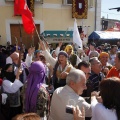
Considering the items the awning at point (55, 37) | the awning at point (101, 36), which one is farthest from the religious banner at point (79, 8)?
the awning at point (55, 37)

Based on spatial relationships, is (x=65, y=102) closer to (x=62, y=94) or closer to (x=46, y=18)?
(x=62, y=94)

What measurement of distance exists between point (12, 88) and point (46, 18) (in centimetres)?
1089

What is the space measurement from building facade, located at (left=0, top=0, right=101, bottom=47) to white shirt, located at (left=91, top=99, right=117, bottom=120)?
11172mm

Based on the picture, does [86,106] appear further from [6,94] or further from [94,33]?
[94,33]

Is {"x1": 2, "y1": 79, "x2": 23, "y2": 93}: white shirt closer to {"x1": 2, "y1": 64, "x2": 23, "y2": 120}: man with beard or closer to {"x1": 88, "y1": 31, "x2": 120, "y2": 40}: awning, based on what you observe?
{"x1": 2, "y1": 64, "x2": 23, "y2": 120}: man with beard

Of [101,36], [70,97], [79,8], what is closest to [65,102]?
[70,97]

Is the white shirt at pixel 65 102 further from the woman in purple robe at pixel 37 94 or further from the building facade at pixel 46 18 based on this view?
the building facade at pixel 46 18

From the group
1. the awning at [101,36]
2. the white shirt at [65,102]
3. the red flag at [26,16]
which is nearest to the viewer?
the white shirt at [65,102]

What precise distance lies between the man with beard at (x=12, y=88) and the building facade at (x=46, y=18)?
9.43m

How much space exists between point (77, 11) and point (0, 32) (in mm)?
5133

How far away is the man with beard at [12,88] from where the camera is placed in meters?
3.43

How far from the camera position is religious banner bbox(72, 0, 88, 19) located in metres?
14.2

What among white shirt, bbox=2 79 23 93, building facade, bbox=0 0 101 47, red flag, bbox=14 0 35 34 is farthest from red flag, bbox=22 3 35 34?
building facade, bbox=0 0 101 47

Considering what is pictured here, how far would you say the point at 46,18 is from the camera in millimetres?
13867
